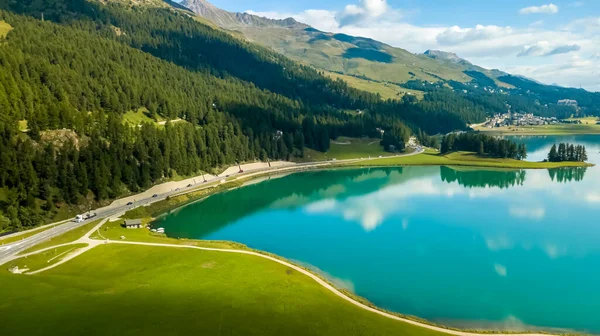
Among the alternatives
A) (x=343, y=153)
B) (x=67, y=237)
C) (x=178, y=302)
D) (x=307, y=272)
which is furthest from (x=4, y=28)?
(x=307, y=272)

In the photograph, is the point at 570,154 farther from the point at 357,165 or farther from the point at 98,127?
the point at 98,127

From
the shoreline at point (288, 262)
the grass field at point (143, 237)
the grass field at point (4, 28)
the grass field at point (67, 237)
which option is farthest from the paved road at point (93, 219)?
the grass field at point (4, 28)

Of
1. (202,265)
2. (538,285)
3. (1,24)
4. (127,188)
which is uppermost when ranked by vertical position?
(1,24)

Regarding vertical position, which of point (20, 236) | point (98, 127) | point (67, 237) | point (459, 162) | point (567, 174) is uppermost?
point (98, 127)

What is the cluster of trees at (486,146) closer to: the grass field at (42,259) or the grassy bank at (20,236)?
the grass field at (42,259)

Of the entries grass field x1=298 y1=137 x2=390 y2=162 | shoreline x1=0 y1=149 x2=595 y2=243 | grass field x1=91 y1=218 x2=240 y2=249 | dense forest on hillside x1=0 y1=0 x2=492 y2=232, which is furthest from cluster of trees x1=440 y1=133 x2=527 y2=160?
grass field x1=91 y1=218 x2=240 y2=249

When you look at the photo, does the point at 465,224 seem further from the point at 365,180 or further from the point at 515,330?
the point at 365,180

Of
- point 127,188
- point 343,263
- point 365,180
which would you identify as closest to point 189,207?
point 127,188
